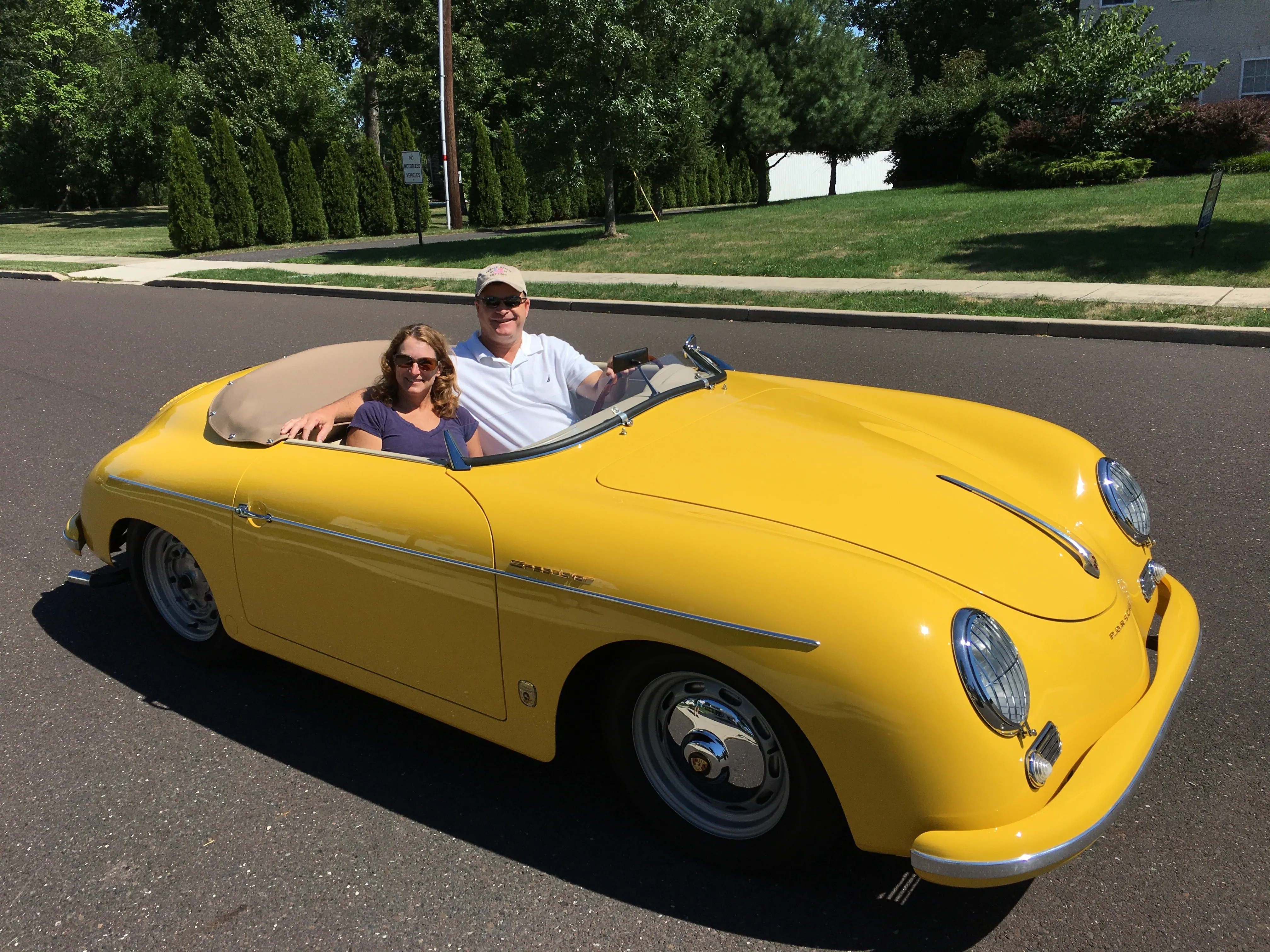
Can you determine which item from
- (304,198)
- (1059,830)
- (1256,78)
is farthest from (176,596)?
(1256,78)

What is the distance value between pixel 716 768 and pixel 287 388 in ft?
7.08

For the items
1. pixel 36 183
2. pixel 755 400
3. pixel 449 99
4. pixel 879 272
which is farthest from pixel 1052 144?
pixel 36 183

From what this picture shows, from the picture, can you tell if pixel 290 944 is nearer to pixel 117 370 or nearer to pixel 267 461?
pixel 267 461

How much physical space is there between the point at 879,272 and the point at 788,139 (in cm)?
1814

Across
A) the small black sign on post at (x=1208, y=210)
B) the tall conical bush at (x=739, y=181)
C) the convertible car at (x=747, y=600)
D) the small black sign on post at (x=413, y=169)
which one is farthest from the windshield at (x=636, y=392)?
the tall conical bush at (x=739, y=181)

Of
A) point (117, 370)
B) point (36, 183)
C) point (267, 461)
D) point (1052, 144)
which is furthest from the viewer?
point (36, 183)

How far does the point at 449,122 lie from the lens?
2625 centimetres

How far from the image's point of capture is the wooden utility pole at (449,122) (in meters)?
24.8

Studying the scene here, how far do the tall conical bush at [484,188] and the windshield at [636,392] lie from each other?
25.3 meters

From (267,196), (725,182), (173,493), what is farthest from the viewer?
(725,182)

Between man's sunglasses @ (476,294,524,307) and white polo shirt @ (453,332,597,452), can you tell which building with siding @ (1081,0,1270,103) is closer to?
white polo shirt @ (453,332,597,452)

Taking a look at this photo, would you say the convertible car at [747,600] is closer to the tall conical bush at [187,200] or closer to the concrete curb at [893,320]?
the concrete curb at [893,320]

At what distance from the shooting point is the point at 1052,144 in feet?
79.4

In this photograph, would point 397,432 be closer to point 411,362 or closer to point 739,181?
point 411,362
